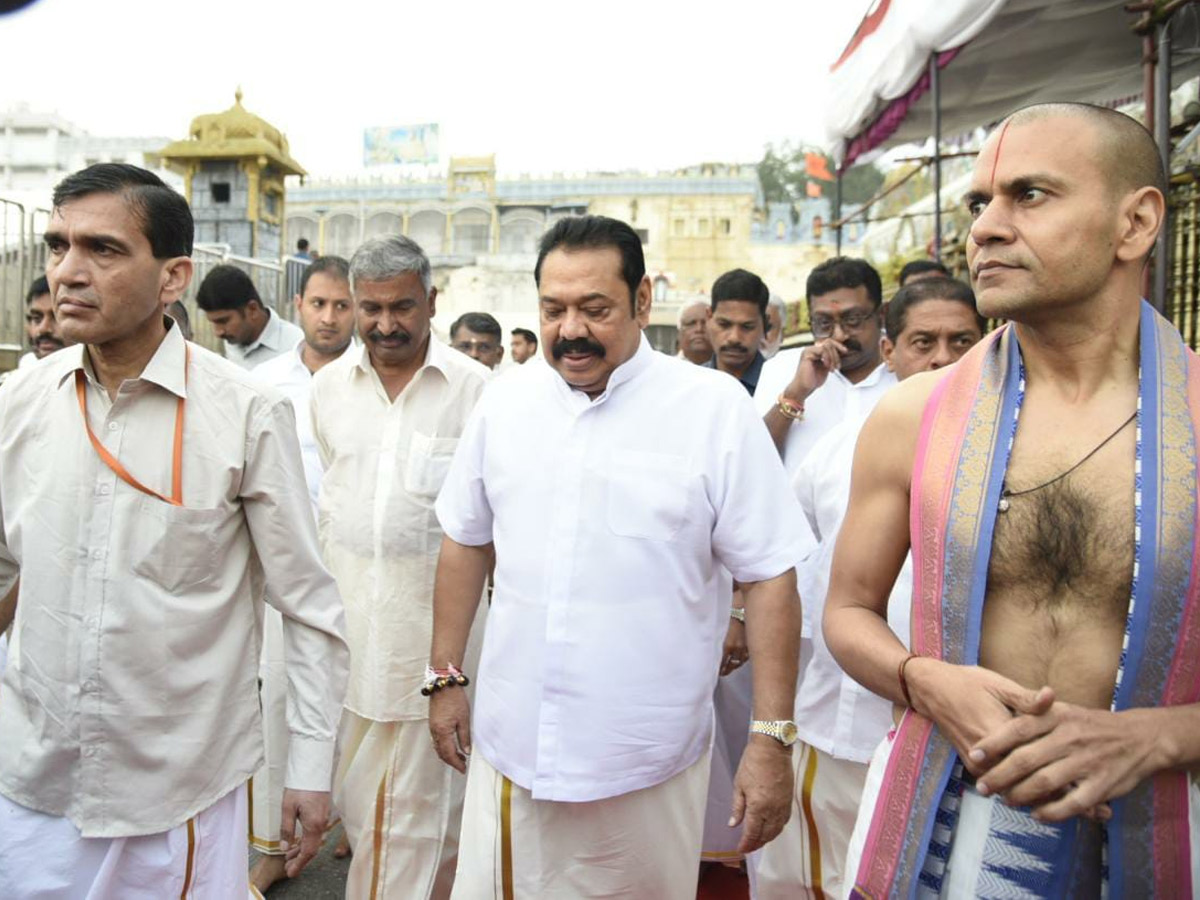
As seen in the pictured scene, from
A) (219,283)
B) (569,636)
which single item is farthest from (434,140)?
(569,636)

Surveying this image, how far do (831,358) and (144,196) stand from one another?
2604mm

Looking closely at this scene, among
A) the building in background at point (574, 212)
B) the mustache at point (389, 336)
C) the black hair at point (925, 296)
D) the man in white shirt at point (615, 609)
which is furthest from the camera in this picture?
the building in background at point (574, 212)

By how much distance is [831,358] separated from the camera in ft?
12.6

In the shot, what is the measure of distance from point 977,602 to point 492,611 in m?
1.38

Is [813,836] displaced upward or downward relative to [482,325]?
downward

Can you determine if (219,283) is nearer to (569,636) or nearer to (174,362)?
(174,362)

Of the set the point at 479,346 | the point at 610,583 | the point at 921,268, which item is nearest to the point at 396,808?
the point at 610,583

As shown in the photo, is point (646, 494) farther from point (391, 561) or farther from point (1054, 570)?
point (391, 561)

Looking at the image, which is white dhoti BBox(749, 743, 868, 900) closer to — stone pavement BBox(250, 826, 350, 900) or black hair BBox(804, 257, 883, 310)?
stone pavement BBox(250, 826, 350, 900)

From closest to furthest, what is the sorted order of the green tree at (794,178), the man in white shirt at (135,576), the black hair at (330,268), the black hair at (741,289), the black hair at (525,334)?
1. the man in white shirt at (135,576)
2. the black hair at (741,289)
3. the black hair at (330,268)
4. the black hair at (525,334)
5. the green tree at (794,178)

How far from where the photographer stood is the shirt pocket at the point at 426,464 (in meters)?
3.31

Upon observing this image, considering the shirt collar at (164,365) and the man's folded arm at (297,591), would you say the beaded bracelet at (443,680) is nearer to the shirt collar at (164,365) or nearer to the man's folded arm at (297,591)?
the man's folded arm at (297,591)

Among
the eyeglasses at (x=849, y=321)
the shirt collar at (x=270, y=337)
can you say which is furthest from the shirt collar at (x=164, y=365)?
the shirt collar at (x=270, y=337)

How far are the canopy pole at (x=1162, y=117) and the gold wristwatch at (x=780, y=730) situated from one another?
104 inches
